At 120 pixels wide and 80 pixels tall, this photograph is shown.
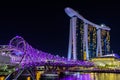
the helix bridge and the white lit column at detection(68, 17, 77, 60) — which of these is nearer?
the helix bridge

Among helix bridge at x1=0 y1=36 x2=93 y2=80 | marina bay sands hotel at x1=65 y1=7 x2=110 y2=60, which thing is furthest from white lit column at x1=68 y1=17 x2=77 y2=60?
helix bridge at x1=0 y1=36 x2=93 y2=80

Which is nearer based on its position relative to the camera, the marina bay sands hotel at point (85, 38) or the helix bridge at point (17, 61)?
the helix bridge at point (17, 61)

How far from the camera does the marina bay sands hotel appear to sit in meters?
93.1

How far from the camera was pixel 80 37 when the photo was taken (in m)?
98.3

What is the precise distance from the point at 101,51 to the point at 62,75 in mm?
Result: 63634

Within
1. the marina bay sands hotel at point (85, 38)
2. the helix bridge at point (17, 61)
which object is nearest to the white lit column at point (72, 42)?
the marina bay sands hotel at point (85, 38)

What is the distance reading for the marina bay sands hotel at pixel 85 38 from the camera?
93062 millimetres

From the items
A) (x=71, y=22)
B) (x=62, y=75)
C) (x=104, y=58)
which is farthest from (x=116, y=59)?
(x=62, y=75)

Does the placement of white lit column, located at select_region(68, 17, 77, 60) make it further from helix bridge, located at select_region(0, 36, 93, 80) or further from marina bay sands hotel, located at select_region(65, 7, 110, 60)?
helix bridge, located at select_region(0, 36, 93, 80)

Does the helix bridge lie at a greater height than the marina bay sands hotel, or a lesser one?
lesser

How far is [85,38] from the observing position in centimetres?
9981

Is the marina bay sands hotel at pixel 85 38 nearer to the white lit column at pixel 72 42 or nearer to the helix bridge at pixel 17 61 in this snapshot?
the white lit column at pixel 72 42

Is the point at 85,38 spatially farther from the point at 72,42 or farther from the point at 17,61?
the point at 17,61

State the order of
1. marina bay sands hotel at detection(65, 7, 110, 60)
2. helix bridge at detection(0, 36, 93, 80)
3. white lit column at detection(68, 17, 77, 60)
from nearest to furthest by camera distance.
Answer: helix bridge at detection(0, 36, 93, 80) < white lit column at detection(68, 17, 77, 60) < marina bay sands hotel at detection(65, 7, 110, 60)
